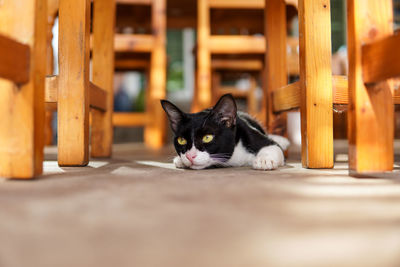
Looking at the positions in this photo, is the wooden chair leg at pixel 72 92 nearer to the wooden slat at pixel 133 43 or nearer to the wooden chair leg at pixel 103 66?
the wooden chair leg at pixel 103 66

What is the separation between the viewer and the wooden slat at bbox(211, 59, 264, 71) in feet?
9.61

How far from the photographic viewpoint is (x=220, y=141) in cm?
118

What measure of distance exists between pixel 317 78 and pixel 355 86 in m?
0.26

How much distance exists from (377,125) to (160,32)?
6.71 ft

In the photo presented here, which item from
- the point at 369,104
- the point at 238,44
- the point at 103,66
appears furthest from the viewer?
the point at 238,44

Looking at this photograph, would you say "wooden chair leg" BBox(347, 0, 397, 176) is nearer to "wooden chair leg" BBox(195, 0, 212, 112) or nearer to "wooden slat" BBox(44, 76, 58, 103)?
"wooden slat" BBox(44, 76, 58, 103)

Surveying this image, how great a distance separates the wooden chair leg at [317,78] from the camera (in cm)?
109

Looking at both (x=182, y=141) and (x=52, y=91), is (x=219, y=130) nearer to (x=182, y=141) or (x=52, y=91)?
(x=182, y=141)

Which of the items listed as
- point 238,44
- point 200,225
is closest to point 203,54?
point 238,44

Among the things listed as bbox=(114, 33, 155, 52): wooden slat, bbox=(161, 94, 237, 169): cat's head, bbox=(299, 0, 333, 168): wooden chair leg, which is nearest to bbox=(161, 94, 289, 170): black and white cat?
bbox=(161, 94, 237, 169): cat's head

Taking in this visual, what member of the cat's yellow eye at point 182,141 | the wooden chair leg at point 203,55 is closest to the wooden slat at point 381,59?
the cat's yellow eye at point 182,141

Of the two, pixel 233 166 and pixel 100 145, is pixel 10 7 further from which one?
pixel 100 145

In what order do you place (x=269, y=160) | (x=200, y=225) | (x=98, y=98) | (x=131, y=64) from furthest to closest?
(x=131, y=64) → (x=98, y=98) → (x=269, y=160) → (x=200, y=225)

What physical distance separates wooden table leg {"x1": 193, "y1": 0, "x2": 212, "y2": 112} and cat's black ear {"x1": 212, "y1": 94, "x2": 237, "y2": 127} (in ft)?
4.15
